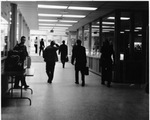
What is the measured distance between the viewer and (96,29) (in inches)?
482

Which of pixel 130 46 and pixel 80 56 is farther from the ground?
pixel 130 46

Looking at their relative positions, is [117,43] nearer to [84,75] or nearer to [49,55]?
[84,75]

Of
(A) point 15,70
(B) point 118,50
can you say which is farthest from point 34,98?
(B) point 118,50

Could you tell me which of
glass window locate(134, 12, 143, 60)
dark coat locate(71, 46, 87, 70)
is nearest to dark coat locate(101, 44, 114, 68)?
dark coat locate(71, 46, 87, 70)

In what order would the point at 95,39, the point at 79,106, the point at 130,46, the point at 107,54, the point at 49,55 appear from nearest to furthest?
the point at 79,106, the point at 107,54, the point at 49,55, the point at 130,46, the point at 95,39

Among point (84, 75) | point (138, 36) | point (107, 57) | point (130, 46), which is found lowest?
point (84, 75)

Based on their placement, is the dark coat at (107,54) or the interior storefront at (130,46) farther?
the interior storefront at (130,46)

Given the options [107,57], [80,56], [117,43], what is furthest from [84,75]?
[117,43]

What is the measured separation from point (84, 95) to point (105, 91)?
85cm

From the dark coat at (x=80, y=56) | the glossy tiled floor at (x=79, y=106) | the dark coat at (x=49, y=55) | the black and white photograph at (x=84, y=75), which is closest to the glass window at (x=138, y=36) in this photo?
the black and white photograph at (x=84, y=75)

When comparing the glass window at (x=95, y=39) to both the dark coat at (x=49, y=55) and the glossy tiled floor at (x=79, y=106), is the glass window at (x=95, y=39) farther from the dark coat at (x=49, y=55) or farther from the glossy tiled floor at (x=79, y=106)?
the glossy tiled floor at (x=79, y=106)

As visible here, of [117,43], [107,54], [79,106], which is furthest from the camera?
[117,43]

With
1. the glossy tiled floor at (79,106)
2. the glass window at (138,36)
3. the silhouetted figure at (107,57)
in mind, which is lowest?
the glossy tiled floor at (79,106)

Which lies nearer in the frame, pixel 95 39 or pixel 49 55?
pixel 49 55
